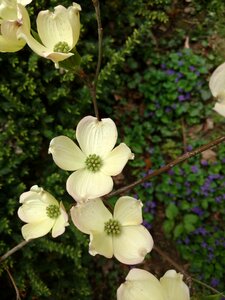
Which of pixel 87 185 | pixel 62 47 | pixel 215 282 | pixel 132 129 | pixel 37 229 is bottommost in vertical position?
pixel 215 282

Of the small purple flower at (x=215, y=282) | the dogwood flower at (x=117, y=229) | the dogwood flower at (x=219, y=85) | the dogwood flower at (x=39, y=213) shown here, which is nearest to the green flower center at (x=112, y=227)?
the dogwood flower at (x=117, y=229)

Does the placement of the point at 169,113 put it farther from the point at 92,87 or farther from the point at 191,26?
the point at 92,87

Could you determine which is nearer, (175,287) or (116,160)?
(175,287)

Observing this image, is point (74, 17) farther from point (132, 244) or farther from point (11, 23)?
point (132, 244)

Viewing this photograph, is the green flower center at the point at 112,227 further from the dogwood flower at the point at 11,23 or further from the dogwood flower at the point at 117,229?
the dogwood flower at the point at 11,23

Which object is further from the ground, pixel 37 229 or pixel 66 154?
pixel 66 154

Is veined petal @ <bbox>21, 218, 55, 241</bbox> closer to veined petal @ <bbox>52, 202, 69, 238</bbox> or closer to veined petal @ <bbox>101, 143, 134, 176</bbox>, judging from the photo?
veined petal @ <bbox>52, 202, 69, 238</bbox>

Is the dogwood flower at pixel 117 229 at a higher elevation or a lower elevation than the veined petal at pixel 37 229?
higher

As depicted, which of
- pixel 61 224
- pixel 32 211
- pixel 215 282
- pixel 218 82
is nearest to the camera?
pixel 218 82

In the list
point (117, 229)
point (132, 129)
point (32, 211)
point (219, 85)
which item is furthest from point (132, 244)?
point (132, 129)
